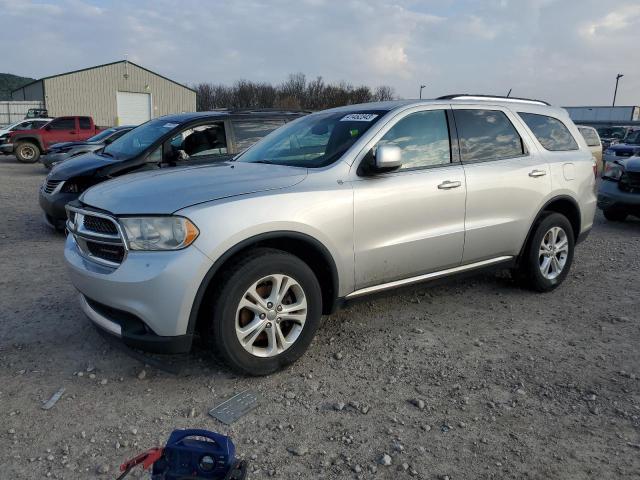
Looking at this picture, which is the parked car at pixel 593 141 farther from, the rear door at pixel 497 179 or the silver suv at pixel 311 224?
the rear door at pixel 497 179

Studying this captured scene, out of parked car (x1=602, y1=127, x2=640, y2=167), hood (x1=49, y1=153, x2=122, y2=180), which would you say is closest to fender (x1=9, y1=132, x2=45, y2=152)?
hood (x1=49, y1=153, x2=122, y2=180)

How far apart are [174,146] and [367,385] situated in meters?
4.59

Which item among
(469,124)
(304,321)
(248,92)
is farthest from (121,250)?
(248,92)

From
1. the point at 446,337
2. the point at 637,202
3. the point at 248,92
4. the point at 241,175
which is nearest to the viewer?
the point at 241,175

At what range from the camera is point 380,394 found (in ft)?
10.5

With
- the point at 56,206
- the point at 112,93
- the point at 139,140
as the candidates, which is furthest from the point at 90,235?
the point at 112,93

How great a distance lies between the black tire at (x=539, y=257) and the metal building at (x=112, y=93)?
41.1m

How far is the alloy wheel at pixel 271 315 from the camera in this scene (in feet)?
10.5

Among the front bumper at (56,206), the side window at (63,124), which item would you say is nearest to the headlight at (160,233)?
the front bumper at (56,206)

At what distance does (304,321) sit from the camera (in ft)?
11.2

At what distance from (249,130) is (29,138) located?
54.8 ft

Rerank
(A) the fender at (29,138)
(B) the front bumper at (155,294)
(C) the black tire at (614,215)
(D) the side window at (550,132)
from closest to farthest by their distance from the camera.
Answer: (B) the front bumper at (155,294) → (D) the side window at (550,132) → (C) the black tire at (614,215) → (A) the fender at (29,138)

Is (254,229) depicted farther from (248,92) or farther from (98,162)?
(248,92)

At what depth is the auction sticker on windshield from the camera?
400 centimetres
